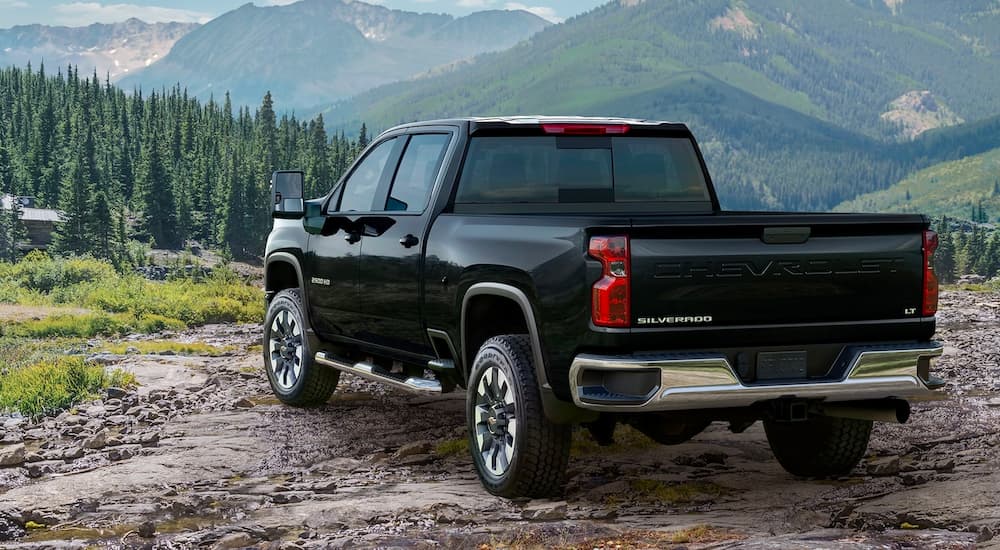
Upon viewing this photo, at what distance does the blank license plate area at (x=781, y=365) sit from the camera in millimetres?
6254

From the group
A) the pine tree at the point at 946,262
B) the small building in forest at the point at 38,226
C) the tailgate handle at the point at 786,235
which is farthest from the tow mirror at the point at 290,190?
the pine tree at the point at 946,262

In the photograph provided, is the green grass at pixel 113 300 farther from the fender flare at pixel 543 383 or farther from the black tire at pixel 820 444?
the fender flare at pixel 543 383

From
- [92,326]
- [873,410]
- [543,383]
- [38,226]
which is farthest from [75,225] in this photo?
[873,410]

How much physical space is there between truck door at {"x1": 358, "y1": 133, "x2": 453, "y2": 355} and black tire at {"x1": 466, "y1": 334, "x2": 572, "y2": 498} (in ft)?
3.43

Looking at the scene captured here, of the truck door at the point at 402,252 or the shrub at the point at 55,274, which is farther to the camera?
the shrub at the point at 55,274

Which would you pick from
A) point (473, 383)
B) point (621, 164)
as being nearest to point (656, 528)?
point (473, 383)

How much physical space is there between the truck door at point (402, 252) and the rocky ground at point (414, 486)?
89 centimetres

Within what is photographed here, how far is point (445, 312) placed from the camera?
748cm

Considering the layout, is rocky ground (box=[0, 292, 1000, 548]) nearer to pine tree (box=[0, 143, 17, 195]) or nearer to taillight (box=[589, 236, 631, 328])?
taillight (box=[589, 236, 631, 328])

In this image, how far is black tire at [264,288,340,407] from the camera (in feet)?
33.1

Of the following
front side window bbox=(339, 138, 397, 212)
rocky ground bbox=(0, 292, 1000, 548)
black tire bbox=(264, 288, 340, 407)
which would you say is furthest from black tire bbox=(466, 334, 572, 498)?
black tire bbox=(264, 288, 340, 407)

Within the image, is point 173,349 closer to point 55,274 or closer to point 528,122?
point 528,122

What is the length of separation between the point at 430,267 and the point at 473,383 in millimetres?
873

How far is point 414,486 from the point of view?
24.2ft
